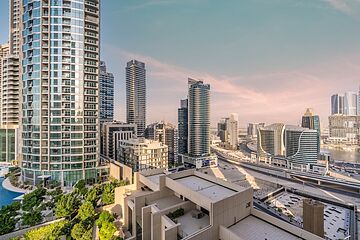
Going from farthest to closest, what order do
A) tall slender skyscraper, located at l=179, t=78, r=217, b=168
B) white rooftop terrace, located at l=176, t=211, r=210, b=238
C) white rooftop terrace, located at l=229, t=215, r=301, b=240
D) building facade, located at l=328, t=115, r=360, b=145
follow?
building facade, located at l=328, t=115, r=360, b=145 → tall slender skyscraper, located at l=179, t=78, r=217, b=168 → white rooftop terrace, located at l=176, t=211, r=210, b=238 → white rooftop terrace, located at l=229, t=215, r=301, b=240

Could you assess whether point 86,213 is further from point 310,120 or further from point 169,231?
point 310,120

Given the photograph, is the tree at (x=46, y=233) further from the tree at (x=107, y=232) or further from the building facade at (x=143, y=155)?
the building facade at (x=143, y=155)

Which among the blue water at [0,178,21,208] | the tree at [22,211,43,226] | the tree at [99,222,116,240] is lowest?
the blue water at [0,178,21,208]

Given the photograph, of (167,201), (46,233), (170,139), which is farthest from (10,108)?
(167,201)

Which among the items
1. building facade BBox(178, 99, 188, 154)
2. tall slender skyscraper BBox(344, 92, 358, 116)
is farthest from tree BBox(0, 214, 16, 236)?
tall slender skyscraper BBox(344, 92, 358, 116)

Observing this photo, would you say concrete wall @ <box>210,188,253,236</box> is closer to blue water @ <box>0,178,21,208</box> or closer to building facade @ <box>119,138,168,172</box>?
blue water @ <box>0,178,21,208</box>

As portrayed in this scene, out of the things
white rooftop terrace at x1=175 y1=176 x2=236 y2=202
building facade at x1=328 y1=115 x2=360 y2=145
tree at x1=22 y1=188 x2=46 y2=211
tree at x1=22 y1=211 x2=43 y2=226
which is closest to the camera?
white rooftop terrace at x1=175 y1=176 x2=236 y2=202
